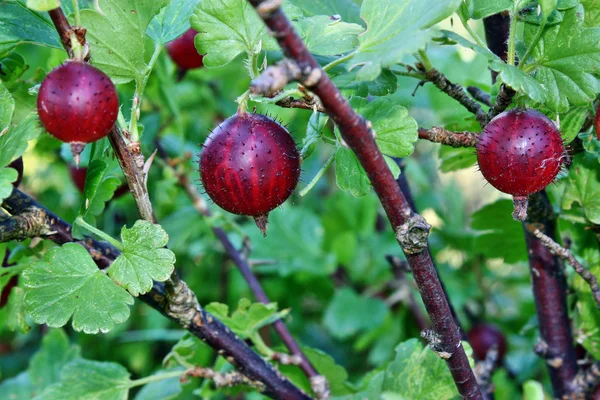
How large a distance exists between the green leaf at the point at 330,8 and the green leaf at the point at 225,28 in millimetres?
203

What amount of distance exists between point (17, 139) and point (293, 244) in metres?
1.21

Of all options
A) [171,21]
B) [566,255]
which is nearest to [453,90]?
[566,255]

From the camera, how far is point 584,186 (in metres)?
1.00

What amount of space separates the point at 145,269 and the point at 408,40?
1.28ft

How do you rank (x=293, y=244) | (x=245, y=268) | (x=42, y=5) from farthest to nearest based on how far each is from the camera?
(x=293, y=244) < (x=245, y=268) < (x=42, y=5)

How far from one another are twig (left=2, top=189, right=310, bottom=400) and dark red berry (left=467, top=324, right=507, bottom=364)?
71cm

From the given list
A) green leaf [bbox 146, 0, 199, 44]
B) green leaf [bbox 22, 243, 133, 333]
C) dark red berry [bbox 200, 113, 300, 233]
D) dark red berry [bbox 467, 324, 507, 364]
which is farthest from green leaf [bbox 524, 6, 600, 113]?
dark red berry [bbox 467, 324, 507, 364]

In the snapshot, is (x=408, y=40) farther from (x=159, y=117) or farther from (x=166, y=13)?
(x=159, y=117)

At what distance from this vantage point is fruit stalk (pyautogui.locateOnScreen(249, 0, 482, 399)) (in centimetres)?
57

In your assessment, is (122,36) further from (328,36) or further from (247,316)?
(247,316)

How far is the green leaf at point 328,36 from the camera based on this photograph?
2.65 feet

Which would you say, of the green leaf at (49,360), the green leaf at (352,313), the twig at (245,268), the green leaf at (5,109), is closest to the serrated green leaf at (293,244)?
the green leaf at (352,313)

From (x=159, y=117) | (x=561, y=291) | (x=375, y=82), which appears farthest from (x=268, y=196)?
(x=159, y=117)

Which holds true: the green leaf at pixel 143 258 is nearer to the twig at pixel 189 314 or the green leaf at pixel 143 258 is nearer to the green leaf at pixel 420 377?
the twig at pixel 189 314
